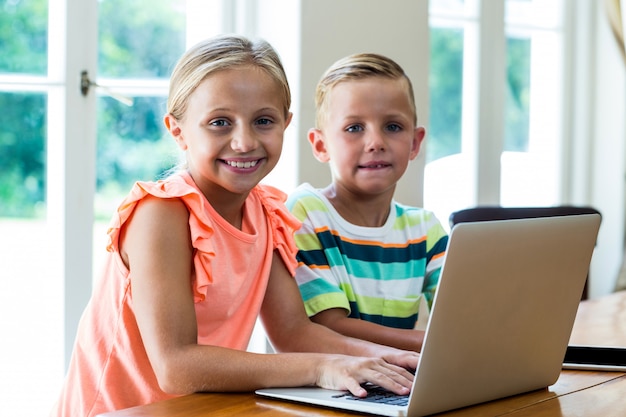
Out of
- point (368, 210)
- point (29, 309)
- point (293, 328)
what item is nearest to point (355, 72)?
point (368, 210)

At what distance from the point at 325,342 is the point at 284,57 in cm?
104

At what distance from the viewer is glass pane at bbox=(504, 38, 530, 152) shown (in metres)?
3.66

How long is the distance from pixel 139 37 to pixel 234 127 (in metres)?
1.11

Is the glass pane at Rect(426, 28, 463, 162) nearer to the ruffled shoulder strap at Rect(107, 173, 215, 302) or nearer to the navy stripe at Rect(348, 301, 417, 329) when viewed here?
the navy stripe at Rect(348, 301, 417, 329)

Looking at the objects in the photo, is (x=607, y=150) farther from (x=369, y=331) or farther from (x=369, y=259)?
(x=369, y=331)

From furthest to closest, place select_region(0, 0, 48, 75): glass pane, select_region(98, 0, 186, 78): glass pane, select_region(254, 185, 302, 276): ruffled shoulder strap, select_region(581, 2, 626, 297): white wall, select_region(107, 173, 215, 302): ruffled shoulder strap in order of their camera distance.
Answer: select_region(581, 2, 626, 297): white wall
select_region(98, 0, 186, 78): glass pane
select_region(0, 0, 48, 75): glass pane
select_region(254, 185, 302, 276): ruffled shoulder strap
select_region(107, 173, 215, 302): ruffled shoulder strap

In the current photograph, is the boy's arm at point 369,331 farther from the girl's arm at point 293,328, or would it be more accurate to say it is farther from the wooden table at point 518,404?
the wooden table at point 518,404

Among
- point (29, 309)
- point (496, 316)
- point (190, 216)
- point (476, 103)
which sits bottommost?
point (29, 309)

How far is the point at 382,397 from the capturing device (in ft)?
3.62

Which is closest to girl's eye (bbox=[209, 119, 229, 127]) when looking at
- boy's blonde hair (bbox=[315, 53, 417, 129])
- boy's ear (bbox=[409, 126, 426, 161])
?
boy's blonde hair (bbox=[315, 53, 417, 129])

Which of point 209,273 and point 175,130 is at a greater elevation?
point 175,130

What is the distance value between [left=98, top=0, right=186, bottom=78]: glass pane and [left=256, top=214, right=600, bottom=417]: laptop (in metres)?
1.45

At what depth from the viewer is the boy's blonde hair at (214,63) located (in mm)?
1431

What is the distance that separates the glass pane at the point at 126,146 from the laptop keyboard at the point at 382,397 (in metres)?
1.37
